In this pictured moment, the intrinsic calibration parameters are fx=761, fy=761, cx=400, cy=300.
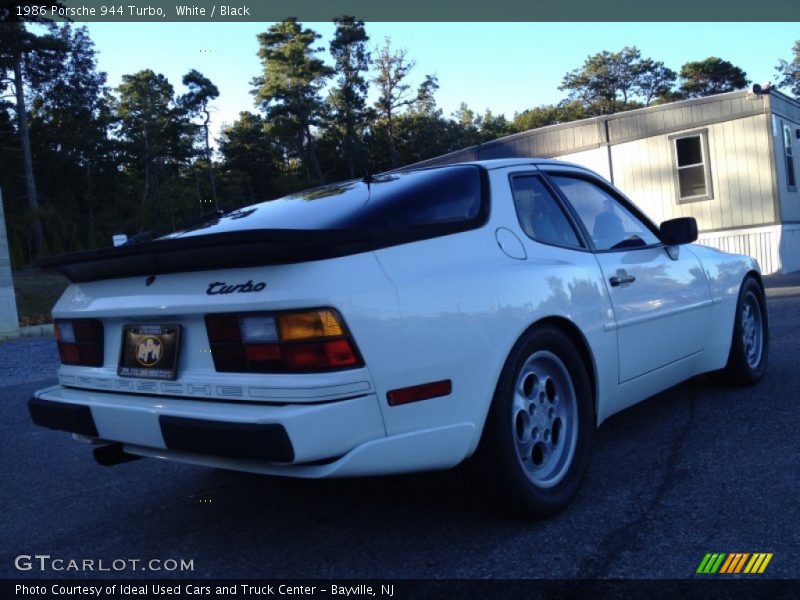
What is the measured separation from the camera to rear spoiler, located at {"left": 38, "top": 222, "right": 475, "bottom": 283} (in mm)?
2539

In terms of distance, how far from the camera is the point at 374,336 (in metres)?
2.54

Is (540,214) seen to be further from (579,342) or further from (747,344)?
(747,344)

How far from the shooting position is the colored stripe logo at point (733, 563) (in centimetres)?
248

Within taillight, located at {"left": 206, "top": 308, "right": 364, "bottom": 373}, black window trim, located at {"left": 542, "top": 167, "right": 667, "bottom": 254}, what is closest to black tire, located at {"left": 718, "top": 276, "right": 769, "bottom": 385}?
black window trim, located at {"left": 542, "top": 167, "right": 667, "bottom": 254}

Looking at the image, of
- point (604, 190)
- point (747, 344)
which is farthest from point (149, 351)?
point (747, 344)

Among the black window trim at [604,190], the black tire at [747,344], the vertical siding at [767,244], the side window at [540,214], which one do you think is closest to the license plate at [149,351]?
the side window at [540,214]

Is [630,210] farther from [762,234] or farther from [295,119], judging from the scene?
[295,119]

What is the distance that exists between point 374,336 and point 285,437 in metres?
0.44

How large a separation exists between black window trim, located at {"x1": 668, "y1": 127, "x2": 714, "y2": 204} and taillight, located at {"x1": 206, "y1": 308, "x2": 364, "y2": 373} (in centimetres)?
1670

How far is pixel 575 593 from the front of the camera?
2.39m

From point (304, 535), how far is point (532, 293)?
1.33 metres

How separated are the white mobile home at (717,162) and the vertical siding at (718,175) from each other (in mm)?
22

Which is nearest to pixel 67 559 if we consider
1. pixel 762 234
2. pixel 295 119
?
pixel 762 234

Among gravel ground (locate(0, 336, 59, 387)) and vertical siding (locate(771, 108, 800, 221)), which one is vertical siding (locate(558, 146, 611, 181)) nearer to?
vertical siding (locate(771, 108, 800, 221))
